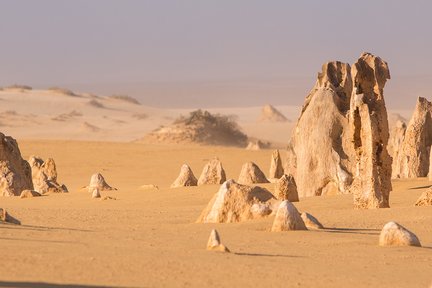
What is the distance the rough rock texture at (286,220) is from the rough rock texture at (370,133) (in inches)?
144

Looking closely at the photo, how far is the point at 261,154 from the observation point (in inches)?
1618

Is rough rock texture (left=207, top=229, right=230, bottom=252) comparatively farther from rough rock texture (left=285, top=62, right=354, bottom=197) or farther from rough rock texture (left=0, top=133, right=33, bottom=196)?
rough rock texture (left=0, top=133, right=33, bottom=196)

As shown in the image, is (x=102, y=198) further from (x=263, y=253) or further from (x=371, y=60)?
(x=263, y=253)

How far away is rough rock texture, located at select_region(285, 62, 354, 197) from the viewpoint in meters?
21.2

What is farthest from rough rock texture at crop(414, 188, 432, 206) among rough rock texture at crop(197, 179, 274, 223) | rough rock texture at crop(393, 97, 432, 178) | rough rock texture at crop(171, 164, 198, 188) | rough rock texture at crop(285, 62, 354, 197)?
rough rock texture at crop(393, 97, 432, 178)

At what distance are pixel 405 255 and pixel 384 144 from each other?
5.77 meters

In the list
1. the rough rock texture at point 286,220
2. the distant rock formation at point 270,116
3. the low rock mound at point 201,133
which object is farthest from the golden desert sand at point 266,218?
the distant rock formation at point 270,116

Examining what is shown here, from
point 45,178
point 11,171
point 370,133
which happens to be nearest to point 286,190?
point 370,133

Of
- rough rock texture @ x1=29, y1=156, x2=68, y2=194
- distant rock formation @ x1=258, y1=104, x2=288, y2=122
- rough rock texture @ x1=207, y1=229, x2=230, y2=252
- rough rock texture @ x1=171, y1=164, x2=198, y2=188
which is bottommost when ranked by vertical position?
rough rock texture @ x1=29, y1=156, x2=68, y2=194

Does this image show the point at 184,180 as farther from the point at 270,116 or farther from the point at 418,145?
the point at 270,116

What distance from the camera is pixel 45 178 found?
24422mm

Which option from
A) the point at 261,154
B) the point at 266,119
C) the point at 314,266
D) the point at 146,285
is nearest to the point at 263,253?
the point at 314,266

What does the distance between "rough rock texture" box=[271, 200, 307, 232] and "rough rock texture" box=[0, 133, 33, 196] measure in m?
9.90

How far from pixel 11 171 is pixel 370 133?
8.33m
